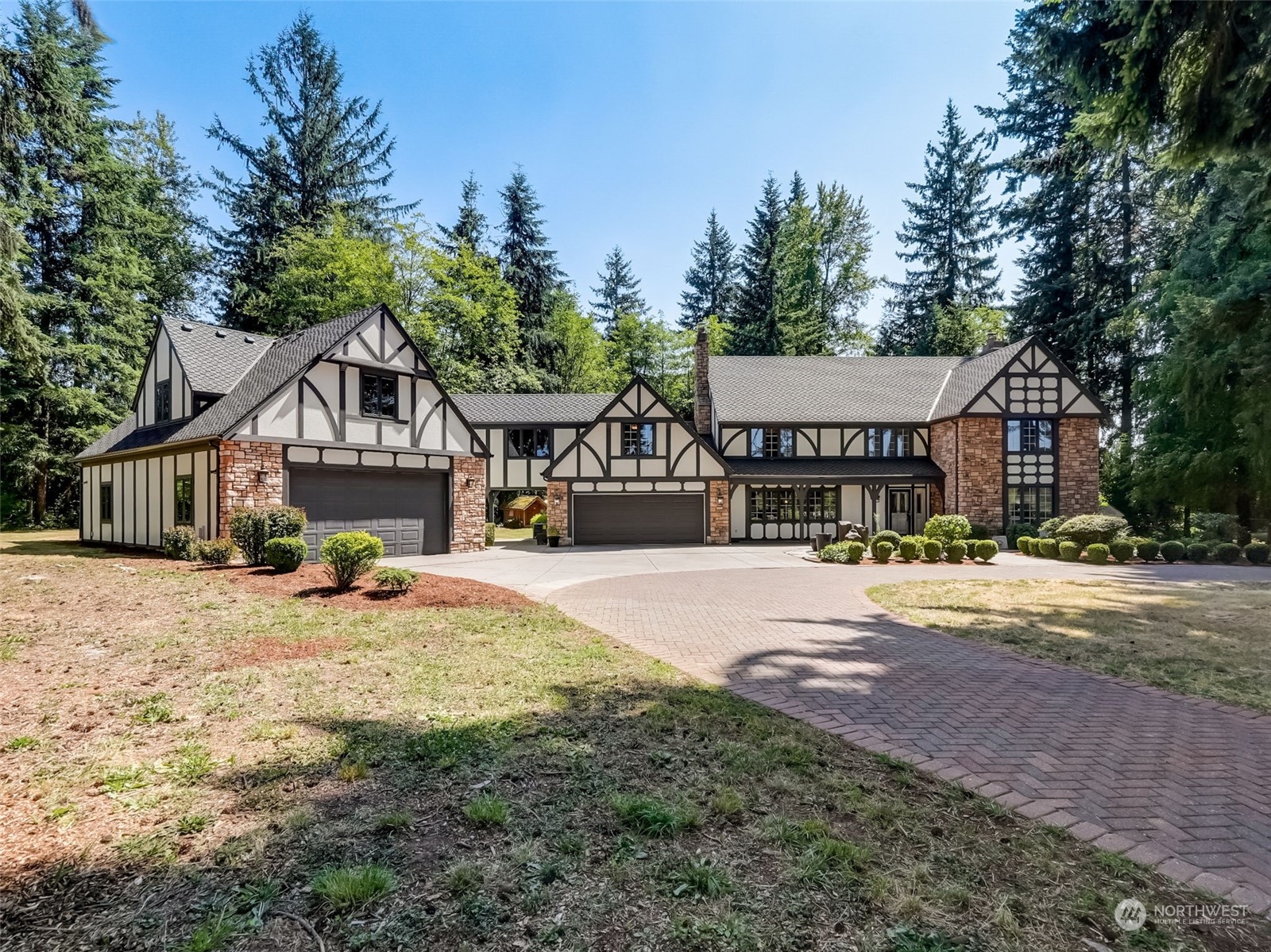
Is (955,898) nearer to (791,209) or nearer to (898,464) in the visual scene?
(898,464)

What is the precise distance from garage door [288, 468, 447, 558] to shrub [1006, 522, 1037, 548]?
67.0ft

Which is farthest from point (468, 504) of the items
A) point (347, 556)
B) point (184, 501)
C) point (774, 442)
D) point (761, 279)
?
point (761, 279)

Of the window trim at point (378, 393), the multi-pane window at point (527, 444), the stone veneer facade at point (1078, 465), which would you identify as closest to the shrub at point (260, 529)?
the window trim at point (378, 393)

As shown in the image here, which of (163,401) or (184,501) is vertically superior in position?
(163,401)

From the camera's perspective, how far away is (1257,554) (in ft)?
57.4

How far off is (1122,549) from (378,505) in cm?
2213

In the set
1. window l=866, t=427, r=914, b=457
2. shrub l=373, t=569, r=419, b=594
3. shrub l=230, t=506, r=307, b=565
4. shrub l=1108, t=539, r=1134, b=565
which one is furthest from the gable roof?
shrub l=1108, t=539, r=1134, b=565

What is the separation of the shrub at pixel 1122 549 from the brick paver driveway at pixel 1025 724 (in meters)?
13.7

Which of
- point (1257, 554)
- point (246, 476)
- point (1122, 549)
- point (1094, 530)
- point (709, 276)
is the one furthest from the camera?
point (709, 276)

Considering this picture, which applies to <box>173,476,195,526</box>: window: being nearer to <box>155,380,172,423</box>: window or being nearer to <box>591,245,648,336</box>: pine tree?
<box>155,380,172,423</box>: window

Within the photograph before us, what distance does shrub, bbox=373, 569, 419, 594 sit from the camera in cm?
978

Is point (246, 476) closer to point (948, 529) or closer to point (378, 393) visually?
point (378, 393)

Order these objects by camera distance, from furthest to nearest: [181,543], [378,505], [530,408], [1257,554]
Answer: [530,408] < [378,505] < [1257,554] < [181,543]

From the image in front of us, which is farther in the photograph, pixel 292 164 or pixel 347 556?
pixel 292 164
